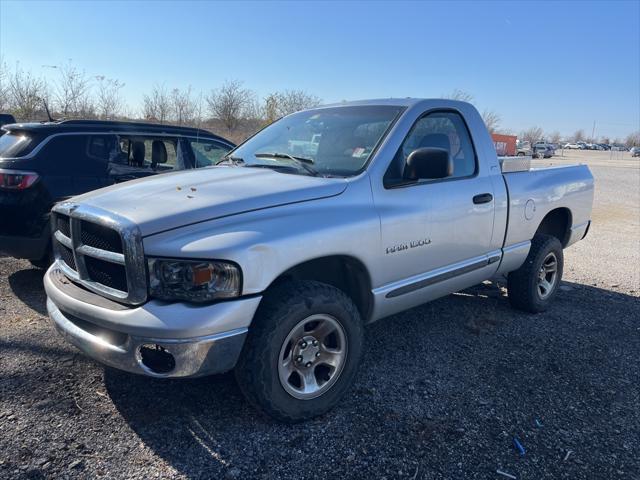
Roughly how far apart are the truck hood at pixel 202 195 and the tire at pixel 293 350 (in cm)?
53

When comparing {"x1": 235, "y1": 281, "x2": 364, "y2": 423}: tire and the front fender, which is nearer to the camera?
the front fender

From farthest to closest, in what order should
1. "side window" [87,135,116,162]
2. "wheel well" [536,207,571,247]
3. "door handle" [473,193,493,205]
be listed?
"side window" [87,135,116,162] < "wheel well" [536,207,571,247] < "door handle" [473,193,493,205]

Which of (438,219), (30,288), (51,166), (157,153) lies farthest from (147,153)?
(438,219)

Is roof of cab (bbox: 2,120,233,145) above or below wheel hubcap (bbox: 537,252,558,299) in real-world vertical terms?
above

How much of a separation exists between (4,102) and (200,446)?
25040 millimetres

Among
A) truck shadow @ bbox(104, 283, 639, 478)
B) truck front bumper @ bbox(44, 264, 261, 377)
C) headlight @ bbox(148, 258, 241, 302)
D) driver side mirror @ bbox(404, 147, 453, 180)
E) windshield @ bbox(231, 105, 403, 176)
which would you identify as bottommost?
truck shadow @ bbox(104, 283, 639, 478)

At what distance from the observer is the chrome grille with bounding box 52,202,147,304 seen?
2.38 m

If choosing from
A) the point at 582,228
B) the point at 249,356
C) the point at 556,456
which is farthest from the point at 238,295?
the point at 582,228

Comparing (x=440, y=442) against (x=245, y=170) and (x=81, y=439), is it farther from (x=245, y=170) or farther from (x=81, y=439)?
(x=245, y=170)

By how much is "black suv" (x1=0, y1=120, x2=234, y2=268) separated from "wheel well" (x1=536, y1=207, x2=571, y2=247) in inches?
185

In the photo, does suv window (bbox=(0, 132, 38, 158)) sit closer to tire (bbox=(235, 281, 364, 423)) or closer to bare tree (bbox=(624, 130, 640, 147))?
tire (bbox=(235, 281, 364, 423))

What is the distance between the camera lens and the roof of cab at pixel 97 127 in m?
5.09

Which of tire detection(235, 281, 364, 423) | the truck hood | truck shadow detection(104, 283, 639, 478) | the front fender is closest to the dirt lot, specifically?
truck shadow detection(104, 283, 639, 478)

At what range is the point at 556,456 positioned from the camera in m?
2.64
